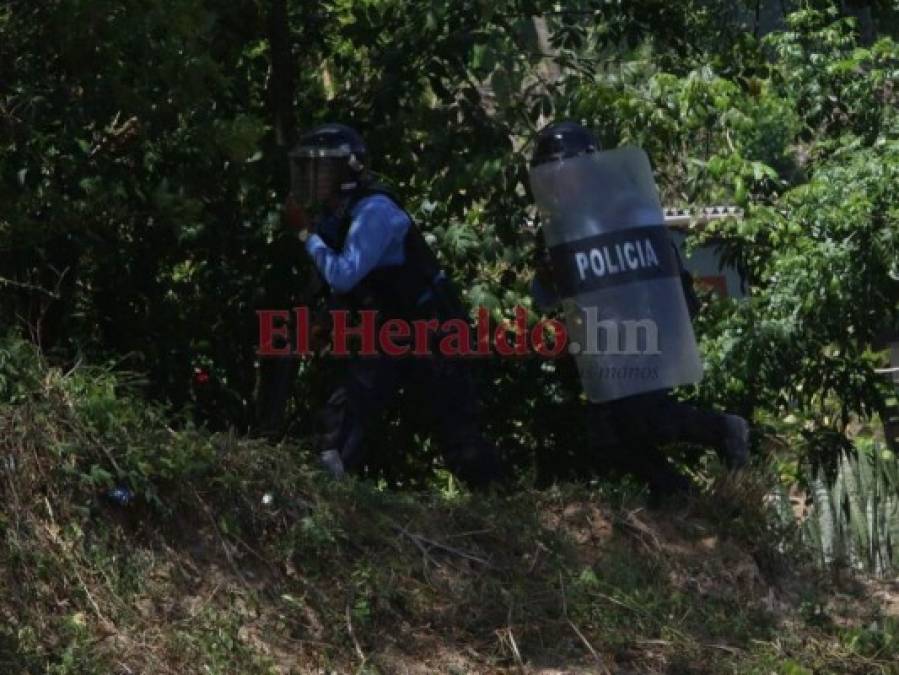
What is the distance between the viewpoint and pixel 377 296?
7.10 m

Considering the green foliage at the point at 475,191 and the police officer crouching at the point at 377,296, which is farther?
the green foliage at the point at 475,191

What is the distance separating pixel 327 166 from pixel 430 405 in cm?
104

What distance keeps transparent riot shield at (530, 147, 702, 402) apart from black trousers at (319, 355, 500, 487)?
1.89ft

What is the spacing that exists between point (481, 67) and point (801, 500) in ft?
8.20

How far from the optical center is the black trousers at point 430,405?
7098 mm

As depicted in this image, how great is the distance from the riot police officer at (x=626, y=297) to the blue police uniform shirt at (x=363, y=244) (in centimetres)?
76

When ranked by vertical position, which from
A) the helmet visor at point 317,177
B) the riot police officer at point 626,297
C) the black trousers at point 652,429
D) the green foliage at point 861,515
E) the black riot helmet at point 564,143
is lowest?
the green foliage at point 861,515

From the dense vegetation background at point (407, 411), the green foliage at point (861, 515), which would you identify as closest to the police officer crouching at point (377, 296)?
the dense vegetation background at point (407, 411)

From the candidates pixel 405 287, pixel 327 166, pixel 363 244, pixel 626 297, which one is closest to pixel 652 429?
pixel 626 297

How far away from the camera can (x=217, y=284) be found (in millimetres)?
8484

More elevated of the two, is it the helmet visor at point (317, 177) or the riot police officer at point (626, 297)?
the helmet visor at point (317, 177)

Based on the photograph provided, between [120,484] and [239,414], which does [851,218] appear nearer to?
[239,414]

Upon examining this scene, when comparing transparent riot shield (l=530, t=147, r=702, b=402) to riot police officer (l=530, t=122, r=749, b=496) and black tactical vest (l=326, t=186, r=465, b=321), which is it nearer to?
riot police officer (l=530, t=122, r=749, b=496)

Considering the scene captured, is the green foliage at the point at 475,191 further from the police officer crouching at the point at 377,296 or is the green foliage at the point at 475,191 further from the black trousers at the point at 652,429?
the black trousers at the point at 652,429
